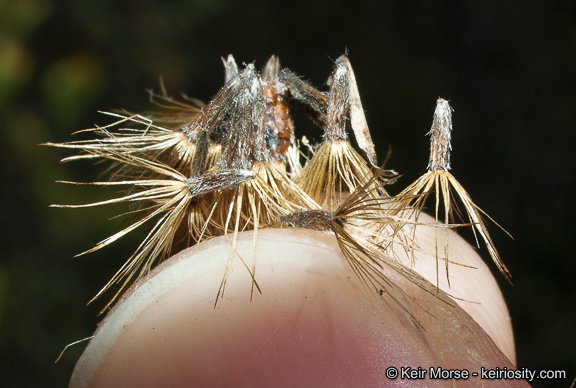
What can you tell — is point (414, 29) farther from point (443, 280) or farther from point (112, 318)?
point (112, 318)

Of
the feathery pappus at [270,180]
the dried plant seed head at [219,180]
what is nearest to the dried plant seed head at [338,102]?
the feathery pappus at [270,180]

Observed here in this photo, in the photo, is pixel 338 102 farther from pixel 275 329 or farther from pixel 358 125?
pixel 275 329

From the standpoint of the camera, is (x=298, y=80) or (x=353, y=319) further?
(x=298, y=80)

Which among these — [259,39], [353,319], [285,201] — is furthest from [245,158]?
[259,39]

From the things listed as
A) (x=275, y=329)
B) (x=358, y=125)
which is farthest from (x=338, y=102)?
(x=275, y=329)

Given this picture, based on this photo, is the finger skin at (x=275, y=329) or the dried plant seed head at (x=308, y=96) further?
the dried plant seed head at (x=308, y=96)

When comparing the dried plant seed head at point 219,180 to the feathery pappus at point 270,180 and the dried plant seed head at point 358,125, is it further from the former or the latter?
the dried plant seed head at point 358,125

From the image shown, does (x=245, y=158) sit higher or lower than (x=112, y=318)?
higher
